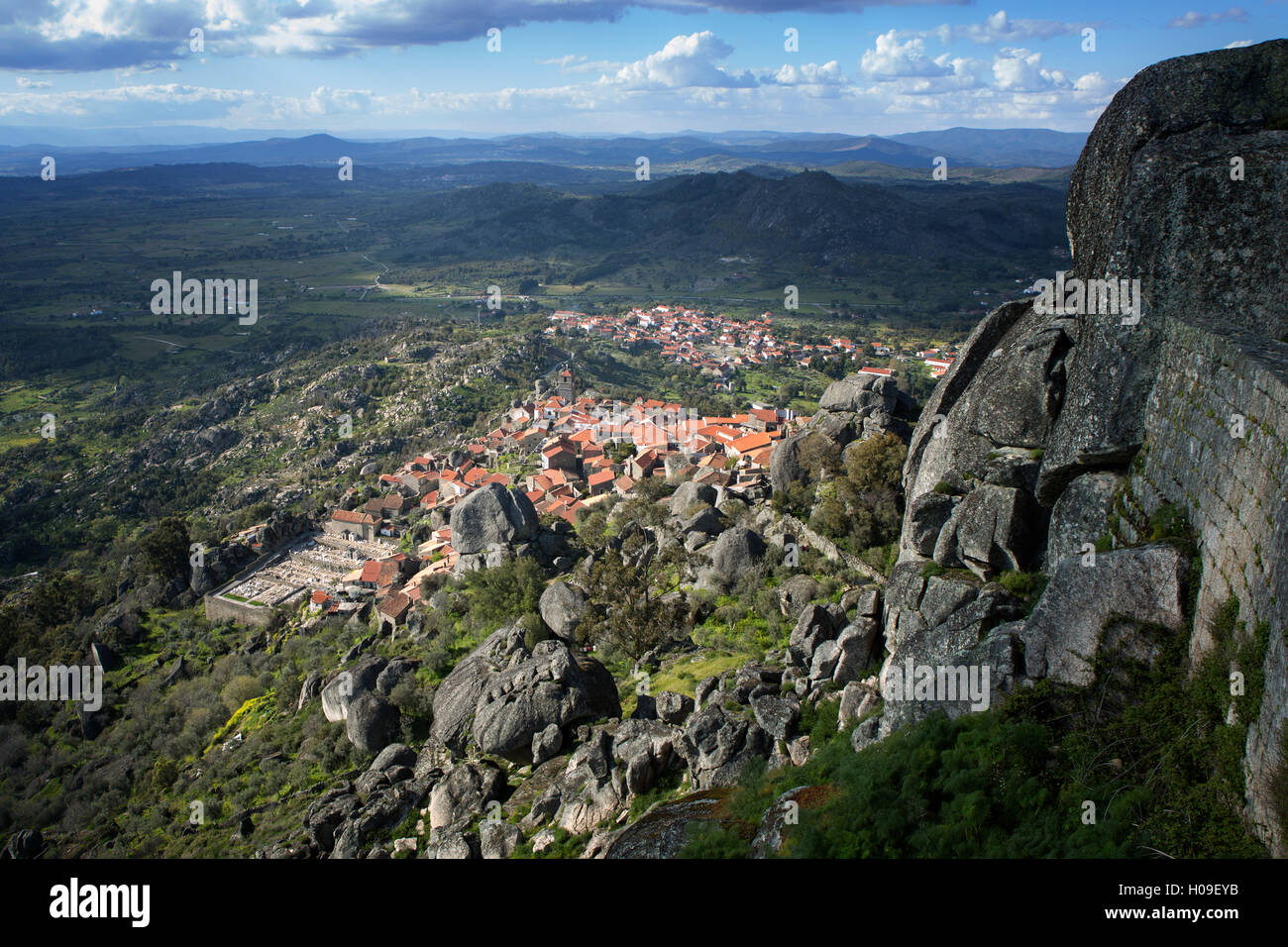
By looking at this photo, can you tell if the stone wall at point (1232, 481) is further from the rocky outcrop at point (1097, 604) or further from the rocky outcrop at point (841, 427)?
the rocky outcrop at point (841, 427)

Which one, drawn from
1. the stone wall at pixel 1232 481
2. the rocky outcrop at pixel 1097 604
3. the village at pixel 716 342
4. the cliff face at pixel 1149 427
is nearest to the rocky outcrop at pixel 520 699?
the cliff face at pixel 1149 427

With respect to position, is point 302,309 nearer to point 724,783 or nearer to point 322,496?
point 322,496

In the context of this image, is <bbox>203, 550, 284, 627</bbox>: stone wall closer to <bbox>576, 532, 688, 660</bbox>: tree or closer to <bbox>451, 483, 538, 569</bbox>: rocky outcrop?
<bbox>451, 483, 538, 569</bbox>: rocky outcrop

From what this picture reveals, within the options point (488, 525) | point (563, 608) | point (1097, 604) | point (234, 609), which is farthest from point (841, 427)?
point (234, 609)

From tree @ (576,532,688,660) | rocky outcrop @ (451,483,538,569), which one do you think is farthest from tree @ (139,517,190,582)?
tree @ (576,532,688,660)

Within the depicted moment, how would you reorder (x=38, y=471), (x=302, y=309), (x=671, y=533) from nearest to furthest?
(x=671, y=533), (x=38, y=471), (x=302, y=309)
